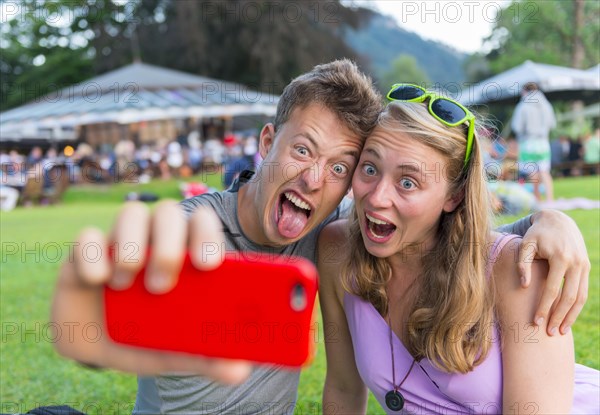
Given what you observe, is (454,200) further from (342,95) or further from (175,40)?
(175,40)

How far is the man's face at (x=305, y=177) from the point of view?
2.33 meters

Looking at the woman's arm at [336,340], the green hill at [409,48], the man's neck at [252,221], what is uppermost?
the man's neck at [252,221]

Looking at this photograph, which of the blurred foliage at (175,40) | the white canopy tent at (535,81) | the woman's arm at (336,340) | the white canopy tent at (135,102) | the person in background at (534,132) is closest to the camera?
the woman's arm at (336,340)

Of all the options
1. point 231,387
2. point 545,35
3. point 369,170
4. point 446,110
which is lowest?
point 545,35

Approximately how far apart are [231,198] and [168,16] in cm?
3883

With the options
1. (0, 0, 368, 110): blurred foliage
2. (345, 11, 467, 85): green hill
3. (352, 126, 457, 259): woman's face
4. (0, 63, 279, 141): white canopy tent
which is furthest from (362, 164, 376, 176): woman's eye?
(345, 11, 467, 85): green hill

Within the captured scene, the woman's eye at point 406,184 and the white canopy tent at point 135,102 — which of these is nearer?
the woman's eye at point 406,184

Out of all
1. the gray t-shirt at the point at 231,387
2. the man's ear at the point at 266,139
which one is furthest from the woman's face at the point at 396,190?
the man's ear at the point at 266,139

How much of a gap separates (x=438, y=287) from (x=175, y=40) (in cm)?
3416

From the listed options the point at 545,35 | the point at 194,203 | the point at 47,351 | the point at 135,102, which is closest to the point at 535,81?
the point at 135,102

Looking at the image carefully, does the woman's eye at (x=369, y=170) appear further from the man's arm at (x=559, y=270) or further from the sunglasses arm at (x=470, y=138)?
the man's arm at (x=559, y=270)

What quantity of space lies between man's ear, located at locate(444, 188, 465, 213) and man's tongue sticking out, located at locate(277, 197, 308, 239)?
0.58 meters

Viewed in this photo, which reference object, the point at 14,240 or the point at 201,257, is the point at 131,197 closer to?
the point at 14,240

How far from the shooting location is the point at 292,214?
237 centimetres
